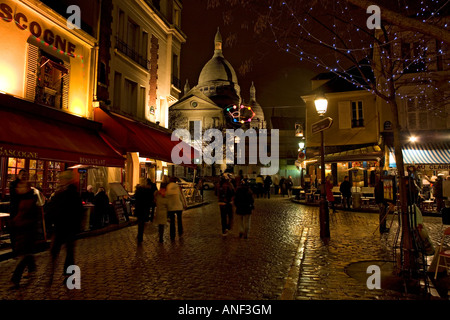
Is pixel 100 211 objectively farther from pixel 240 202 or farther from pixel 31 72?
pixel 31 72

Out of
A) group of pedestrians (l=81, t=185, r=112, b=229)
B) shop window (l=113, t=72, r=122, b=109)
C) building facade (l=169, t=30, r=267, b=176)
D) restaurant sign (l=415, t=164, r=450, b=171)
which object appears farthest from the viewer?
building facade (l=169, t=30, r=267, b=176)

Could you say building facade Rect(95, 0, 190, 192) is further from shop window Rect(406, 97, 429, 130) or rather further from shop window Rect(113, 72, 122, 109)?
shop window Rect(406, 97, 429, 130)

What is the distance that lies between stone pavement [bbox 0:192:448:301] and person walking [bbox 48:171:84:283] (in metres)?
0.48

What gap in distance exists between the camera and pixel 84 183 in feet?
44.3

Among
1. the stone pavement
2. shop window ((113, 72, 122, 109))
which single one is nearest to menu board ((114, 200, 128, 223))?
the stone pavement

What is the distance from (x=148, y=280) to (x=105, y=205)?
571cm

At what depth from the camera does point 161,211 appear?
8.41 meters

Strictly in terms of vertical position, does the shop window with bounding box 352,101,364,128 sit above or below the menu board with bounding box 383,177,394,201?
above

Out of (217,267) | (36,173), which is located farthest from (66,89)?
(217,267)

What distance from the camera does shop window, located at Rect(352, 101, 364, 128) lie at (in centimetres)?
2334

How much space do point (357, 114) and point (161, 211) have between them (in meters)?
19.4

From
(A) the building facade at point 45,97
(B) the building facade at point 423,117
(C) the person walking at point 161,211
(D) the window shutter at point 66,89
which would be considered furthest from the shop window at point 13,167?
(B) the building facade at point 423,117
